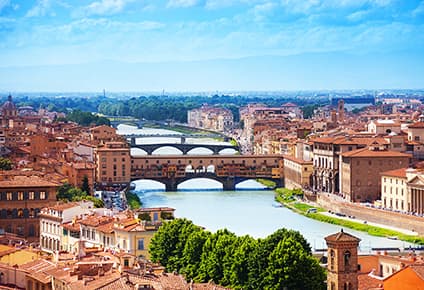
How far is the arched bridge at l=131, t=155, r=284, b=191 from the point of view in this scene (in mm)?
46312

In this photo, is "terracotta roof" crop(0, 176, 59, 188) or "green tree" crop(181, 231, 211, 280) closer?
"green tree" crop(181, 231, 211, 280)

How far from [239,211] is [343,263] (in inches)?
832

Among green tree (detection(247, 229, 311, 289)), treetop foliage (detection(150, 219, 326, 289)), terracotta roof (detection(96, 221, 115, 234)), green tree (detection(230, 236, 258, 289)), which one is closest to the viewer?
treetop foliage (detection(150, 219, 326, 289))

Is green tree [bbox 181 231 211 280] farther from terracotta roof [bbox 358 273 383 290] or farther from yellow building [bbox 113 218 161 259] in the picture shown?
terracotta roof [bbox 358 273 383 290]

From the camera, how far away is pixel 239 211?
35812 millimetres

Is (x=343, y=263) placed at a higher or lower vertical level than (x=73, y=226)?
higher

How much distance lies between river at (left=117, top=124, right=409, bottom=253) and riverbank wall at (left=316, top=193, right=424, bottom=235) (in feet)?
4.70

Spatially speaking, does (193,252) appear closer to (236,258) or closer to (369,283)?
(236,258)

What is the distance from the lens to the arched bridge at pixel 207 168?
152ft

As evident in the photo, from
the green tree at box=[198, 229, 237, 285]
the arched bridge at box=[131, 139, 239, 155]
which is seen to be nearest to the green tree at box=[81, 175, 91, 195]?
the green tree at box=[198, 229, 237, 285]

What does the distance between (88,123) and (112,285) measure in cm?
6774

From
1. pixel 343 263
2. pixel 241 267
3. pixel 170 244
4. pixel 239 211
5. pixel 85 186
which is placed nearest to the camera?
pixel 343 263

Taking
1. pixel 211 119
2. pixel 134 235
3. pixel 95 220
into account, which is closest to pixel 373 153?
pixel 95 220

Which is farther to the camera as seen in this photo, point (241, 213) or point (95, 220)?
point (241, 213)
